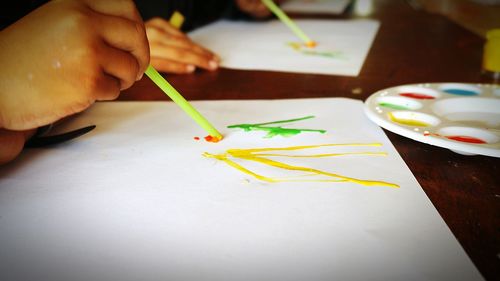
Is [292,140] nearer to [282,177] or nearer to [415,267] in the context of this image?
[282,177]

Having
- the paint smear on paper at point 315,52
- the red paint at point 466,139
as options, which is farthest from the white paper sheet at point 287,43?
the red paint at point 466,139

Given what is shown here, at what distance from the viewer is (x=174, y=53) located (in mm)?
652

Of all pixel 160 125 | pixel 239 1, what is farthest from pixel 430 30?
pixel 160 125

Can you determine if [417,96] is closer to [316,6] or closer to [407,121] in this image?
[407,121]

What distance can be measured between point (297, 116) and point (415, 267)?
0.25 meters

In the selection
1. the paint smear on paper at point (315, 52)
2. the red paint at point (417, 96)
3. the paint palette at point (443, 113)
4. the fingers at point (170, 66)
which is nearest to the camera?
the paint palette at point (443, 113)

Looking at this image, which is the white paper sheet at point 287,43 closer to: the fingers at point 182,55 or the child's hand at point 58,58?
the fingers at point 182,55

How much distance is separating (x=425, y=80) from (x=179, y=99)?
→ 39 cm

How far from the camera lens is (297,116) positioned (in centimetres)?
47

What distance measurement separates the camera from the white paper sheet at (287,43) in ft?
2.27

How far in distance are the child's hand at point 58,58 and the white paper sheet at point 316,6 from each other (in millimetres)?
1074

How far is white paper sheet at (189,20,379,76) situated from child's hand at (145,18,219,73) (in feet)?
0.15

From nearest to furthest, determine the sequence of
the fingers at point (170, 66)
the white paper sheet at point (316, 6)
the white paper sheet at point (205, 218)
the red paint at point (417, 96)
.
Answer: the white paper sheet at point (205, 218) → the red paint at point (417, 96) → the fingers at point (170, 66) → the white paper sheet at point (316, 6)

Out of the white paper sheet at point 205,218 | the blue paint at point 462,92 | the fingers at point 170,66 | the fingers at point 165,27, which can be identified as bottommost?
the white paper sheet at point 205,218
